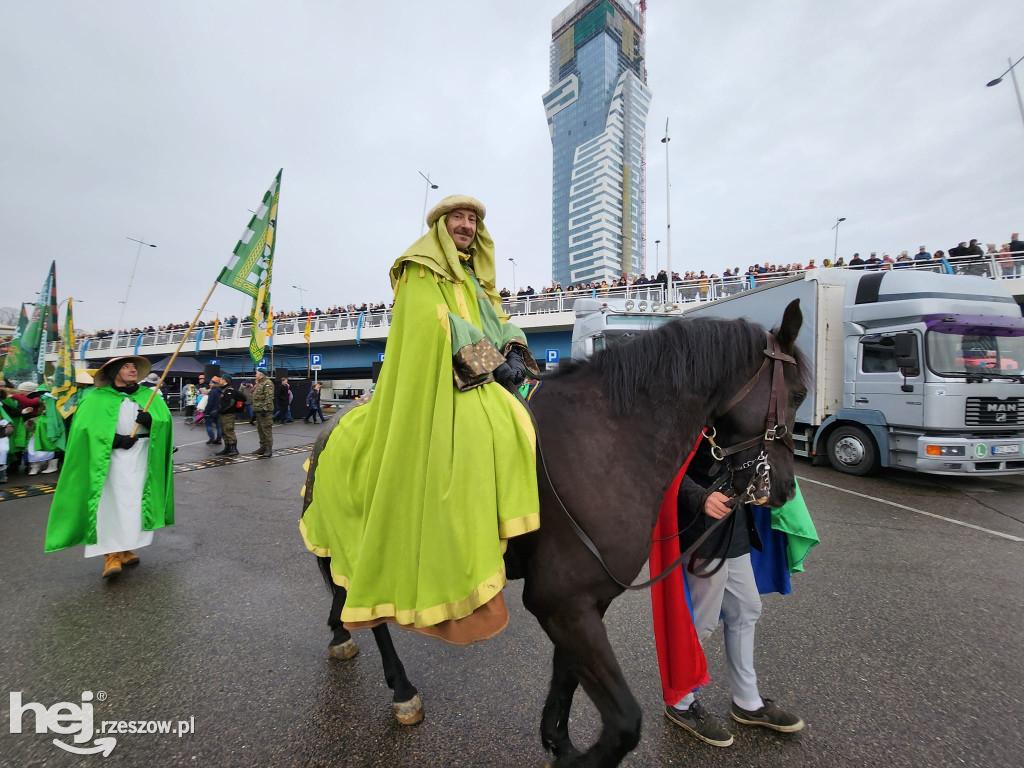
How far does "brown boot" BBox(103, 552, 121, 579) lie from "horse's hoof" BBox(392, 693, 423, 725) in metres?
3.45

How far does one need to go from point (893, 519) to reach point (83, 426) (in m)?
9.19

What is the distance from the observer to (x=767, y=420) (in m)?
1.95

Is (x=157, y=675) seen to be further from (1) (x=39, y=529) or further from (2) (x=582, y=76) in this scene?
(2) (x=582, y=76)

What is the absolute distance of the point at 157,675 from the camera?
2.58 meters

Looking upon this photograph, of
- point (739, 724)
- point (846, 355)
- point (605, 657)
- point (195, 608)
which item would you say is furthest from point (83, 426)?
point (846, 355)

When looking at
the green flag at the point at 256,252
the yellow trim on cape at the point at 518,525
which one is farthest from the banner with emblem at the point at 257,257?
the yellow trim on cape at the point at 518,525

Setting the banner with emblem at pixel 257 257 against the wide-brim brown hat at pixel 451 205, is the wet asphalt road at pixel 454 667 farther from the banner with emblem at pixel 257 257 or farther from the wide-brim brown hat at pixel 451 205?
the banner with emblem at pixel 257 257

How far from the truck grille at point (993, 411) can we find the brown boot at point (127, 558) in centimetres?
1123

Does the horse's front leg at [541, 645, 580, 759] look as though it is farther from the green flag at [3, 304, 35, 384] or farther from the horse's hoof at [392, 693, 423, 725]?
the green flag at [3, 304, 35, 384]

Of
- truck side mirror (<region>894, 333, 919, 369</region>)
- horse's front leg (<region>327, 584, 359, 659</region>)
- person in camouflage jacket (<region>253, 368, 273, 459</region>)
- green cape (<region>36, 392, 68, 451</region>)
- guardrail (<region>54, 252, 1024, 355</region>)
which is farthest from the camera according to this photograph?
guardrail (<region>54, 252, 1024, 355</region>)

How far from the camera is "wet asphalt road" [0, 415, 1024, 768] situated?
2.06 metres

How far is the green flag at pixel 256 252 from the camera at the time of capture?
4.48 m

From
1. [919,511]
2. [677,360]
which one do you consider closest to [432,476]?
[677,360]

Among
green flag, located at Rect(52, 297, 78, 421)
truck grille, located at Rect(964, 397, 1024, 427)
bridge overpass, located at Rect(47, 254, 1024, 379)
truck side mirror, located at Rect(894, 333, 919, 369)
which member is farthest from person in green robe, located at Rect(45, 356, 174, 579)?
truck grille, located at Rect(964, 397, 1024, 427)
